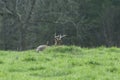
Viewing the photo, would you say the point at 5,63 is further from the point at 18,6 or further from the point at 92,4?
the point at 92,4

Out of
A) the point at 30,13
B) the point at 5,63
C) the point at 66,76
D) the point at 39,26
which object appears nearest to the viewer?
the point at 66,76

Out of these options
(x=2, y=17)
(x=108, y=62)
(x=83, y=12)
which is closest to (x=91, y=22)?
(x=83, y=12)

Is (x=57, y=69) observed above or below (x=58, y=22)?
below

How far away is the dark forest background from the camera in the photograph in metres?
31.7

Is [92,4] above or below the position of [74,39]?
above

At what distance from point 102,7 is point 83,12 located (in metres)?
2.03

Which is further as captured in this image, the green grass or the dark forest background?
the dark forest background

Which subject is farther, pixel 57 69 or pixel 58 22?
pixel 58 22

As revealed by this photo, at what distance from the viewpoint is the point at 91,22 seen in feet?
132

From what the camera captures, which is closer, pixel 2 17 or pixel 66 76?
pixel 66 76

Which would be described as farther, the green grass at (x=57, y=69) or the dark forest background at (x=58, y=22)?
the dark forest background at (x=58, y=22)

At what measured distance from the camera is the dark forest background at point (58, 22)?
31.7m

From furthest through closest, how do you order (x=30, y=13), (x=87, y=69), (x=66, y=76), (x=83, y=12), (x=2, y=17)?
1. (x=83, y=12)
2. (x=2, y=17)
3. (x=30, y=13)
4. (x=87, y=69)
5. (x=66, y=76)

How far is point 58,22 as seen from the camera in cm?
3284
